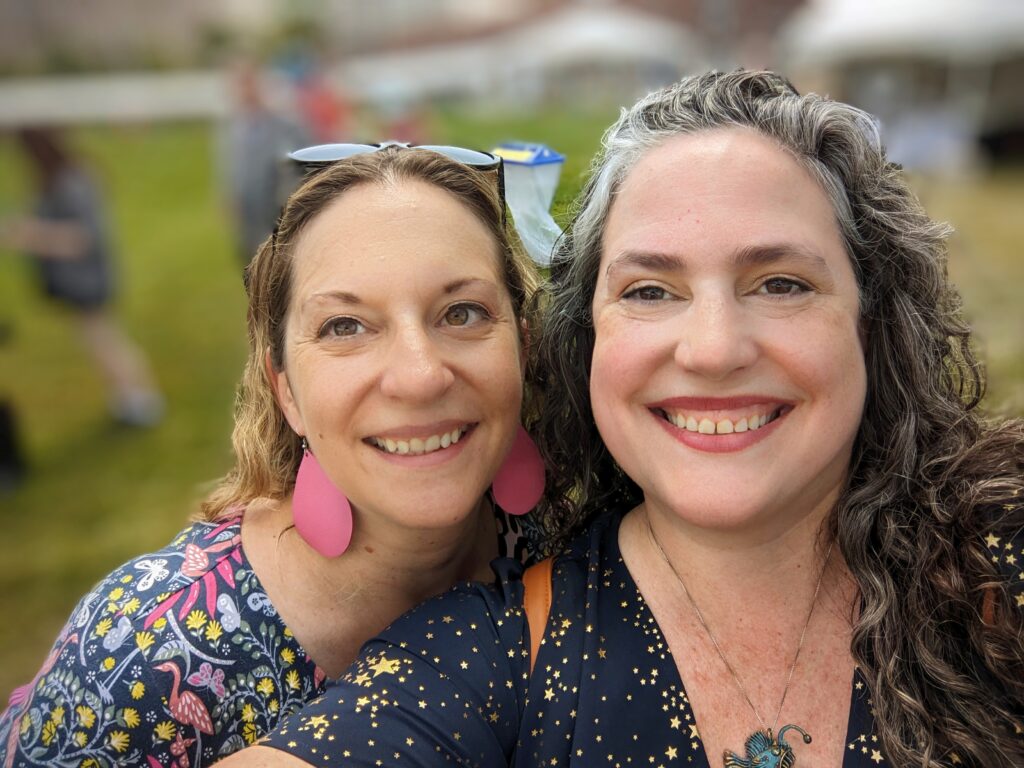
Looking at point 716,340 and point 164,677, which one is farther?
point 164,677

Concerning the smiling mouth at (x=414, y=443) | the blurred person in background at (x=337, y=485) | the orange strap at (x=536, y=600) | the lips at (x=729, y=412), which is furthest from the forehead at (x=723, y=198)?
the orange strap at (x=536, y=600)

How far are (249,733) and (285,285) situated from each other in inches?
35.1

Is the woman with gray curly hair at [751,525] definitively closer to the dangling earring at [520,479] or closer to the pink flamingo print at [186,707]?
the dangling earring at [520,479]

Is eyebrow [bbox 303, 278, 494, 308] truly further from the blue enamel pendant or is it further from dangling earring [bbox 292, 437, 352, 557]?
the blue enamel pendant

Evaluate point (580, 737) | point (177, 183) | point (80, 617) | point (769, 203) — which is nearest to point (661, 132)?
point (769, 203)

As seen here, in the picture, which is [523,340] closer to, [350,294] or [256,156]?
[350,294]

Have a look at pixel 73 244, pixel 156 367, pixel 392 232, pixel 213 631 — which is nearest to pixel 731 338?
pixel 392 232

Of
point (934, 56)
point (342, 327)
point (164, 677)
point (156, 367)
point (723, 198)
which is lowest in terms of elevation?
point (156, 367)

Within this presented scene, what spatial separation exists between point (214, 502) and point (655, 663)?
3.66ft

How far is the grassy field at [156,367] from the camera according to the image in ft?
17.2

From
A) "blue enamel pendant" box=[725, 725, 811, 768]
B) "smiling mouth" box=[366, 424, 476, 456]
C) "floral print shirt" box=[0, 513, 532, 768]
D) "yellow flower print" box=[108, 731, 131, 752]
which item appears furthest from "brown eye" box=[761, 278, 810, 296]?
"yellow flower print" box=[108, 731, 131, 752]

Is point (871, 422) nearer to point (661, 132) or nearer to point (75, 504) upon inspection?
point (661, 132)

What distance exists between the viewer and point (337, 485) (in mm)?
1867

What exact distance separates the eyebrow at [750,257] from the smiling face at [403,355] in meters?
0.36
